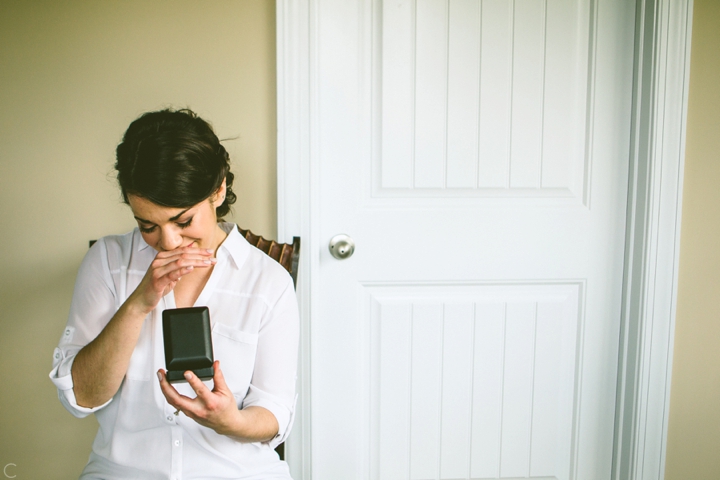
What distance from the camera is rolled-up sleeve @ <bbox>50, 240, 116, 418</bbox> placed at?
95 centimetres

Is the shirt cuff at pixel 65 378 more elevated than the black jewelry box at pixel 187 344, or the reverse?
the black jewelry box at pixel 187 344

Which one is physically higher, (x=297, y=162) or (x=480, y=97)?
(x=480, y=97)

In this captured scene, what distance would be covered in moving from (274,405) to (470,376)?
0.75m

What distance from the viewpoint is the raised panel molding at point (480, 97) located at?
1438 mm

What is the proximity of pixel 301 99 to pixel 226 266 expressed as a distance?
543mm

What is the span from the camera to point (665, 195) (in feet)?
4.80

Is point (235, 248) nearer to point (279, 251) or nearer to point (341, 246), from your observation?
point (279, 251)

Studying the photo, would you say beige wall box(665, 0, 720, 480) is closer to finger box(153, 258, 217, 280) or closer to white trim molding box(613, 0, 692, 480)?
white trim molding box(613, 0, 692, 480)

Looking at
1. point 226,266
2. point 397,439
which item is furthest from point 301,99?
point 397,439

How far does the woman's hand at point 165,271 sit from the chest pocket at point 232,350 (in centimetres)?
17

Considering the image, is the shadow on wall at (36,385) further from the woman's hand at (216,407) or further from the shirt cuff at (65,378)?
the woman's hand at (216,407)

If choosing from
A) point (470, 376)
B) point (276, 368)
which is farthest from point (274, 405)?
point (470, 376)

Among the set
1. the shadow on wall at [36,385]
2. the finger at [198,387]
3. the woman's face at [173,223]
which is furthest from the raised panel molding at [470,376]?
the shadow on wall at [36,385]

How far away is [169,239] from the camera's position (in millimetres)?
941
